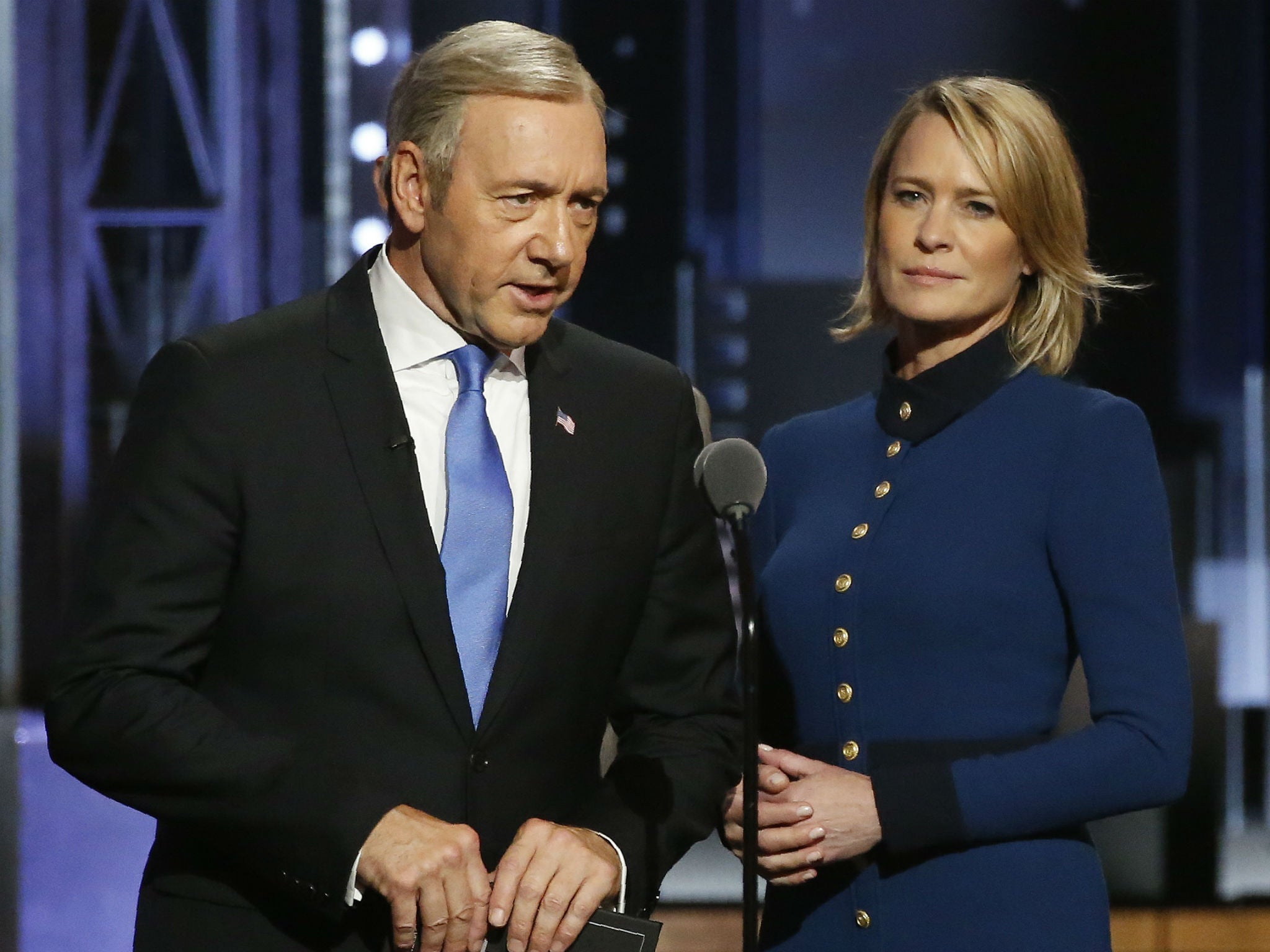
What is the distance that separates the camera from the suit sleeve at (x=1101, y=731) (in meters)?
1.61

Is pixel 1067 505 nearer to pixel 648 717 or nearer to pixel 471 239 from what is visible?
pixel 648 717

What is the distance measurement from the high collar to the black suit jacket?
38 centimetres

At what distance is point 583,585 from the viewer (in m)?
1.59

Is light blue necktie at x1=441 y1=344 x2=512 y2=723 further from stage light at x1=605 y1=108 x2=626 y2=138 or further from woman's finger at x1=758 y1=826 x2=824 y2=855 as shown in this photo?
stage light at x1=605 y1=108 x2=626 y2=138

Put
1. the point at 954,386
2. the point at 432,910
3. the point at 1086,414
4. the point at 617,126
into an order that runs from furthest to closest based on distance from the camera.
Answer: the point at 617,126 → the point at 954,386 → the point at 1086,414 → the point at 432,910

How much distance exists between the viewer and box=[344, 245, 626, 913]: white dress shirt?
5.20ft

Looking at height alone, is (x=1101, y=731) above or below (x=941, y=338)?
below

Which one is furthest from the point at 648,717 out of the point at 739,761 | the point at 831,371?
the point at 831,371

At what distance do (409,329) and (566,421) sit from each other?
7.5 inches

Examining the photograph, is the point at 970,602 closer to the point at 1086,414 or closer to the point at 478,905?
the point at 1086,414

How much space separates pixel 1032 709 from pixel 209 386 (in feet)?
3.02

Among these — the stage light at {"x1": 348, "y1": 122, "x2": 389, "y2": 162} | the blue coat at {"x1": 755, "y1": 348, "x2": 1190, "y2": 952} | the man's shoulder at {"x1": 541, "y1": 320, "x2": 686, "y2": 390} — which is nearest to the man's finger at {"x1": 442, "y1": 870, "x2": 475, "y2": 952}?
the blue coat at {"x1": 755, "y1": 348, "x2": 1190, "y2": 952}

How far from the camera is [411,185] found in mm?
1604

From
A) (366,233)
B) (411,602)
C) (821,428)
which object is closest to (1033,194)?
(821,428)
